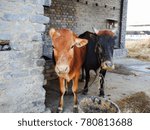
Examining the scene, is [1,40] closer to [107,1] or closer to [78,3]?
[78,3]

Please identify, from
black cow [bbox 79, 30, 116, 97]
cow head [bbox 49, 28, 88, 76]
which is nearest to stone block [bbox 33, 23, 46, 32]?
cow head [bbox 49, 28, 88, 76]

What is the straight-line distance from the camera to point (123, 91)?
8.11m

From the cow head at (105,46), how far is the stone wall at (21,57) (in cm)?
153

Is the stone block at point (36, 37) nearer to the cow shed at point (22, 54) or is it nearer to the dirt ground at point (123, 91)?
the cow shed at point (22, 54)

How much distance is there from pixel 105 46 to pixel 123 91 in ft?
7.09

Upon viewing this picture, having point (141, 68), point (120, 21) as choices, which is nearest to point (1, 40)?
point (141, 68)

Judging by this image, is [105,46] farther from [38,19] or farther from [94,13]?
[94,13]

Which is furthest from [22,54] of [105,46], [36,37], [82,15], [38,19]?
[82,15]

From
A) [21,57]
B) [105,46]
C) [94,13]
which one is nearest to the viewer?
[21,57]

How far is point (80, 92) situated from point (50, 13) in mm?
3861

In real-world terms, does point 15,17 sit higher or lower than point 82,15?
lower

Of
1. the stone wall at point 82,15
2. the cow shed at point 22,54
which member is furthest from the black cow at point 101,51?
the stone wall at point 82,15

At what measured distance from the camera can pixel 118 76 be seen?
404 inches

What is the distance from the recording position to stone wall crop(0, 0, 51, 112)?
489cm
